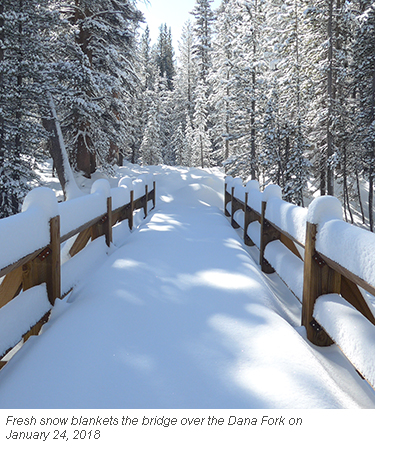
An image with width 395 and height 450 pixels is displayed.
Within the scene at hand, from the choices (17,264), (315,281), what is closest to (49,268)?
(17,264)

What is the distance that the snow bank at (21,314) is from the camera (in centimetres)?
195

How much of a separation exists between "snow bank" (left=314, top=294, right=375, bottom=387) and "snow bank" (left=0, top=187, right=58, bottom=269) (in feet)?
7.35

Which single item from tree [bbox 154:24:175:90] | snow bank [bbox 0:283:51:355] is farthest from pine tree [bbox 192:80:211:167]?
snow bank [bbox 0:283:51:355]

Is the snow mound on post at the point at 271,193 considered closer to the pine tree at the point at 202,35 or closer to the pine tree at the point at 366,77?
the pine tree at the point at 366,77

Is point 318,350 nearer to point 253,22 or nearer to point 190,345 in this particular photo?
point 190,345

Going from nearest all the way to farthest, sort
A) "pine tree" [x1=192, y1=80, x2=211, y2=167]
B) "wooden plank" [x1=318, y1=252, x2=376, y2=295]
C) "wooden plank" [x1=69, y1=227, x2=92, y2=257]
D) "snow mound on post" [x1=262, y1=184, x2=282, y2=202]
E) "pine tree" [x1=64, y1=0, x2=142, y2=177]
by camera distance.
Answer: "wooden plank" [x1=318, y1=252, x2=376, y2=295] → "wooden plank" [x1=69, y1=227, x2=92, y2=257] → "snow mound on post" [x1=262, y1=184, x2=282, y2=202] → "pine tree" [x1=64, y1=0, x2=142, y2=177] → "pine tree" [x1=192, y1=80, x2=211, y2=167]

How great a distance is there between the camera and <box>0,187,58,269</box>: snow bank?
6.31 ft

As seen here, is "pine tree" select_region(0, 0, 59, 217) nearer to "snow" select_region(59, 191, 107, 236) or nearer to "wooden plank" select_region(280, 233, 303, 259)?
"snow" select_region(59, 191, 107, 236)

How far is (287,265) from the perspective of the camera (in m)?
3.29

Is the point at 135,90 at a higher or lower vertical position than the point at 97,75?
higher

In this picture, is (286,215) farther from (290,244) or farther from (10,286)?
(10,286)

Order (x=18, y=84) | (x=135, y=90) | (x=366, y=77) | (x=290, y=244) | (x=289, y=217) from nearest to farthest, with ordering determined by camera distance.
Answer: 1. (x=289, y=217)
2. (x=290, y=244)
3. (x=18, y=84)
4. (x=366, y=77)
5. (x=135, y=90)

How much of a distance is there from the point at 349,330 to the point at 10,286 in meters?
2.53

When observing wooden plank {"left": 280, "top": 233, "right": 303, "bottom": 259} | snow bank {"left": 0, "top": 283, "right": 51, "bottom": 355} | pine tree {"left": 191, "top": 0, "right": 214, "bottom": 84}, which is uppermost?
pine tree {"left": 191, "top": 0, "right": 214, "bottom": 84}
